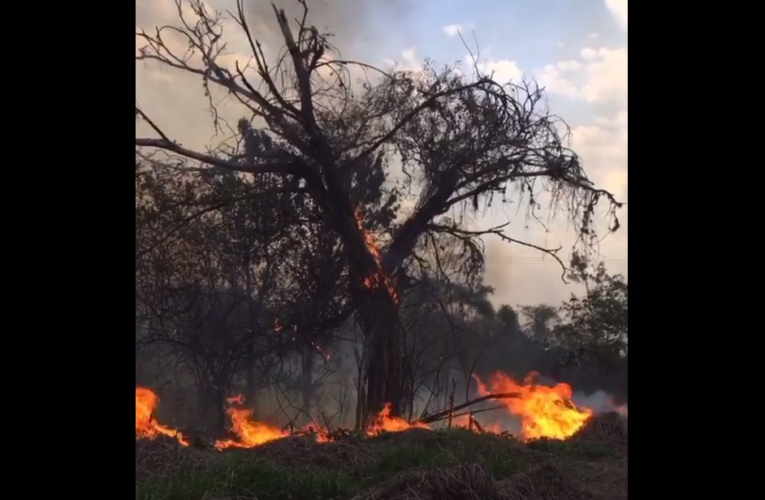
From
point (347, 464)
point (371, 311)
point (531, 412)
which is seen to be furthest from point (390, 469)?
point (531, 412)

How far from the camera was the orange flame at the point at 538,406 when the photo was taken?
17.5 feet

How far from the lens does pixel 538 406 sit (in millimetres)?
5383

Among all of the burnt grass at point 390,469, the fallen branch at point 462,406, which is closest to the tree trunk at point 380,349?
the fallen branch at point 462,406

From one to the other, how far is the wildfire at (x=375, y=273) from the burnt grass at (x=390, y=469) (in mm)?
1289

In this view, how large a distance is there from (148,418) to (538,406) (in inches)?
132

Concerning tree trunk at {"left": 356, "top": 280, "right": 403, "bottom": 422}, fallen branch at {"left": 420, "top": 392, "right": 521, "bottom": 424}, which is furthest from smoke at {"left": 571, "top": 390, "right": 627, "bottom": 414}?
tree trunk at {"left": 356, "top": 280, "right": 403, "bottom": 422}

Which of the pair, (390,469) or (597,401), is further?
(597,401)

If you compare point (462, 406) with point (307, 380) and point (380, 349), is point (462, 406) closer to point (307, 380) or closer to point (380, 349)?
point (380, 349)

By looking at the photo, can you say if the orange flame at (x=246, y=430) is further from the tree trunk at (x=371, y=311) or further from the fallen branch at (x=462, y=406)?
the fallen branch at (x=462, y=406)
